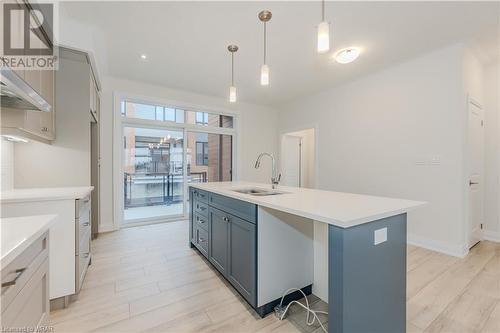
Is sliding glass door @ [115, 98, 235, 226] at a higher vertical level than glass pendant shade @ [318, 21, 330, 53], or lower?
lower

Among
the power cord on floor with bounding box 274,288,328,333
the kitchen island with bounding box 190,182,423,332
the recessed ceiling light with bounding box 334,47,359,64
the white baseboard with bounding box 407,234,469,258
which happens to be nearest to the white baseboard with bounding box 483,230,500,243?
the white baseboard with bounding box 407,234,469,258

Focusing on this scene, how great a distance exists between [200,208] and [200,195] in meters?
0.16

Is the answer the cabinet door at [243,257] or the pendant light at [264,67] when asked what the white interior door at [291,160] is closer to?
the pendant light at [264,67]

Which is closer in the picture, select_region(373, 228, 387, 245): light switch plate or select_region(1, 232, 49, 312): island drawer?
Answer: select_region(1, 232, 49, 312): island drawer

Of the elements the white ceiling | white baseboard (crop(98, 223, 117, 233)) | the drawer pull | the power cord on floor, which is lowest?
the power cord on floor

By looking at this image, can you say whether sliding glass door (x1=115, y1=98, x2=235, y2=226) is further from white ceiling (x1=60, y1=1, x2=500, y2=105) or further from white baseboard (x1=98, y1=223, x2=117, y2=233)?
white ceiling (x1=60, y1=1, x2=500, y2=105)

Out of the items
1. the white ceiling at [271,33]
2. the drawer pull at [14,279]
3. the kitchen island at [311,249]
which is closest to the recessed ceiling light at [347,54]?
the white ceiling at [271,33]

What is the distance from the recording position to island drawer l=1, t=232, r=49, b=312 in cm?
77

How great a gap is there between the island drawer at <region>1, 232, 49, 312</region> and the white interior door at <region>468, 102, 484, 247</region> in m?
4.35

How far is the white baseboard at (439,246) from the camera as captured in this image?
9.20ft

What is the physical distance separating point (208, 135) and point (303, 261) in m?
3.82

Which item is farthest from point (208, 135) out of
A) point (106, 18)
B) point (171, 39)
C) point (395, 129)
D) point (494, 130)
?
point (494, 130)

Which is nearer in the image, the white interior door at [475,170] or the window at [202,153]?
the white interior door at [475,170]

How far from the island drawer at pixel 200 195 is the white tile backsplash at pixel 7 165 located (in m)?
1.75
